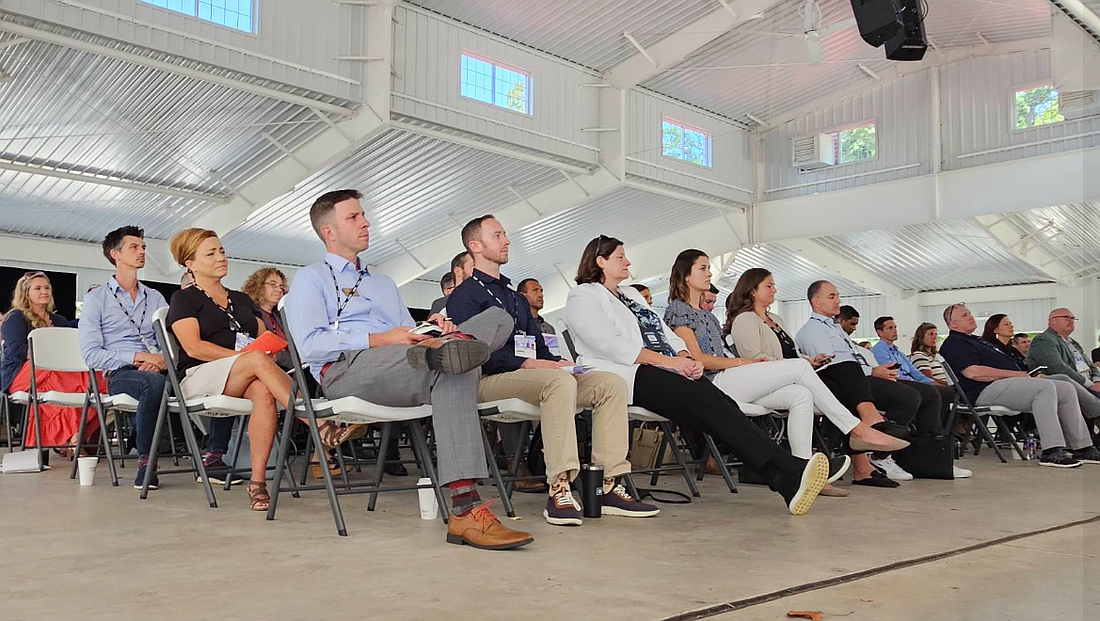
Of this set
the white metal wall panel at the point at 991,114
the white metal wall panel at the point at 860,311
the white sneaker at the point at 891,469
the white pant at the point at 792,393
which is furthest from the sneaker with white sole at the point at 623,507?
the white metal wall panel at the point at 860,311

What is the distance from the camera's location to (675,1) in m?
11.3

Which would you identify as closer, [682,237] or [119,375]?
[119,375]

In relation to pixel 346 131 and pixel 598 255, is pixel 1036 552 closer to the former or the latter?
pixel 598 255

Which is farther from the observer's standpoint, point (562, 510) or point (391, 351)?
point (562, 510)

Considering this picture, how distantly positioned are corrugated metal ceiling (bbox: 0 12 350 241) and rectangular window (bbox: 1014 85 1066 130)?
9762 mm

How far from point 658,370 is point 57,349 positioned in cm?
293

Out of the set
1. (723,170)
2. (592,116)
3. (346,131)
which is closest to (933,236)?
(723,170)

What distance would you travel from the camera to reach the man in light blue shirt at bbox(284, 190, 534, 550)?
2531 mm

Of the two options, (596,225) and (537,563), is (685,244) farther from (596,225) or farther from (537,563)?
(537,563)

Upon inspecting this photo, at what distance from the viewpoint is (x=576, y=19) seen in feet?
38.7

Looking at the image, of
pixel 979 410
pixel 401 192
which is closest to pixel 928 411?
pixel 979 410

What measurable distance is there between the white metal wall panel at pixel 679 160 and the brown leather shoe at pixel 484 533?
11.3 meters

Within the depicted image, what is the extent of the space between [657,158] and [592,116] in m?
1.43

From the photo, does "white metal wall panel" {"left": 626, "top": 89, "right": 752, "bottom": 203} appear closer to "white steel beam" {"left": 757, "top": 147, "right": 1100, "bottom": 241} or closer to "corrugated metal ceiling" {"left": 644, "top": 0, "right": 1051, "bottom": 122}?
"corrugated metal ceiling" {"left": 644, "top": 0, "right": 1051, "bottom": 122}
